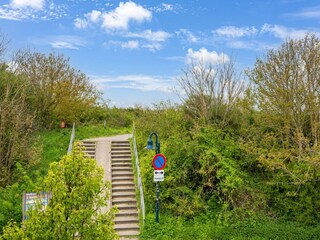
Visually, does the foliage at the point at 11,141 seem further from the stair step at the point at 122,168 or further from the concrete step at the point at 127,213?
the concrete step at the point at 127,213

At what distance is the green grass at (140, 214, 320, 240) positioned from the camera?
1241cm

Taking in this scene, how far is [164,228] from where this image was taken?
12.9 metres

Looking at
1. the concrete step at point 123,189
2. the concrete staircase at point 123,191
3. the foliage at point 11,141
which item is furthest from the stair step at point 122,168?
the foliage at point 11,141

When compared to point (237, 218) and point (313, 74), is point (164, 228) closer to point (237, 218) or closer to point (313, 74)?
point (237, 218)

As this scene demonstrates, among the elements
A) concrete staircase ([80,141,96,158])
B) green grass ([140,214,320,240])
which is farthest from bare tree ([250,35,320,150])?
concrete staircase ([80,141,96,158])

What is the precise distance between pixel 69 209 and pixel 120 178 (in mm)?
9921

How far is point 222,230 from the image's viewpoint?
12.8 m

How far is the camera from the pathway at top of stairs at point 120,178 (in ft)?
45.8

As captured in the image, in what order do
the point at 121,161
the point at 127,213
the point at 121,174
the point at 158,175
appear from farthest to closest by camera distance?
the point at 121,161 → the point at 121,174 → the point at 127,213 → the point at 158,175

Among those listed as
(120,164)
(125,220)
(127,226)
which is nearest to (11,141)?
(120,164)

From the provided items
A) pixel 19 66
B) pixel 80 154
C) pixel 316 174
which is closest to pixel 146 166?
pixel 316 174

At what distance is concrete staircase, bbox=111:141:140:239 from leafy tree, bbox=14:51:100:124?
598 centimetres

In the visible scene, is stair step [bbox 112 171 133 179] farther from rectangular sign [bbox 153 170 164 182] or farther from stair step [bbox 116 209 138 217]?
rectangular sign [bbox 153 170 164 182]

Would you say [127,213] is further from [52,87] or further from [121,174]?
[52,87]
